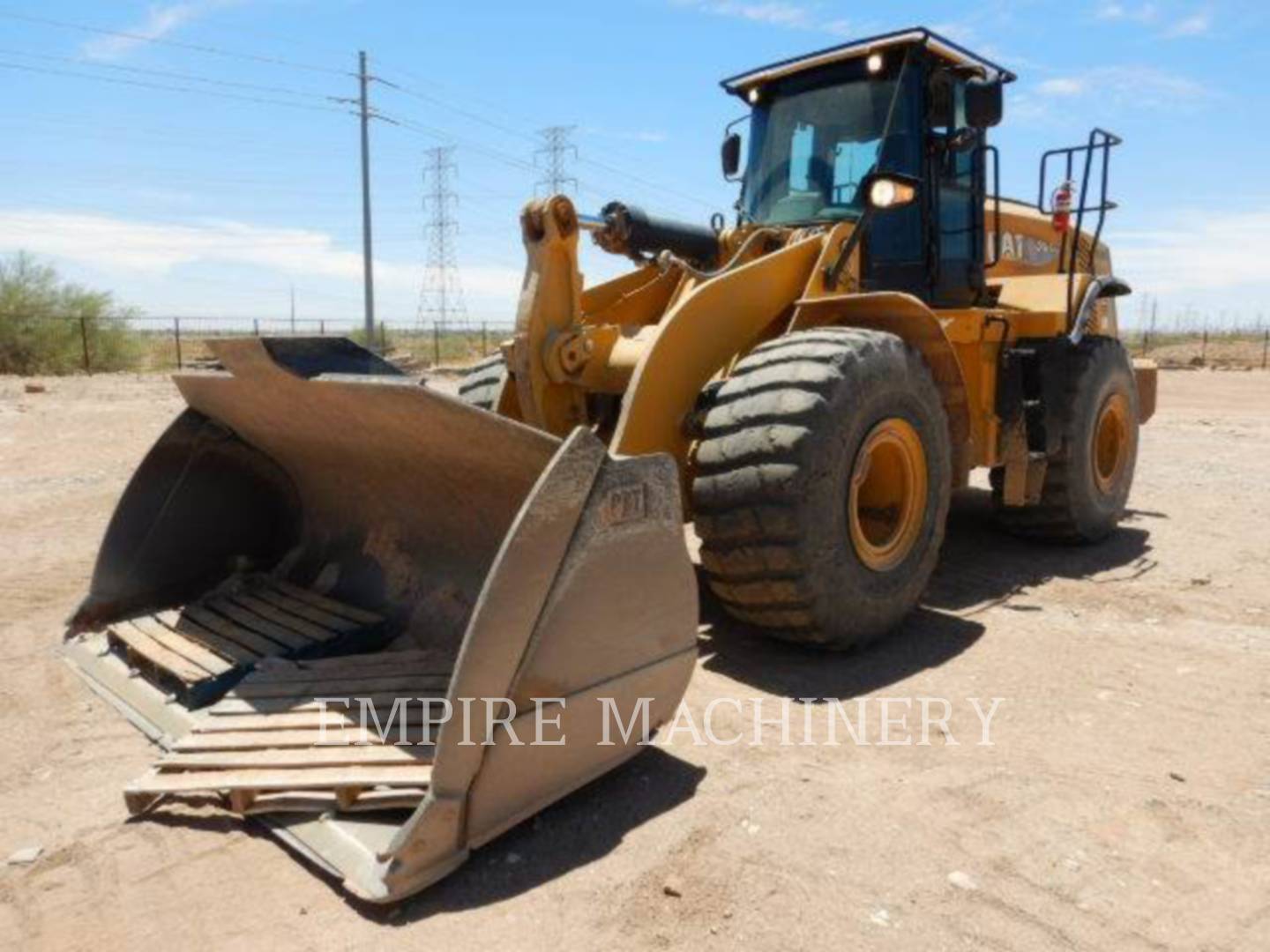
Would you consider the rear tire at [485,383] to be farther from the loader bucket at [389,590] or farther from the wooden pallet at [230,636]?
the wooden pallet at [230,636]

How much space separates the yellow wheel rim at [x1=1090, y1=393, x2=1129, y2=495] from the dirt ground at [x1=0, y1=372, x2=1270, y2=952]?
1.82 m

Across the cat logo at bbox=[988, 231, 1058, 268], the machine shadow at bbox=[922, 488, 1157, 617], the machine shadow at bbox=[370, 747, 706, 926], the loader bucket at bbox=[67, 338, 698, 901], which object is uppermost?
the cat logo at bbox=[988, 231, 1058, 268]

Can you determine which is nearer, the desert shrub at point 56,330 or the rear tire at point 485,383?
the rear tire at point 485,383

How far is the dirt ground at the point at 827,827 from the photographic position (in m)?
2.42

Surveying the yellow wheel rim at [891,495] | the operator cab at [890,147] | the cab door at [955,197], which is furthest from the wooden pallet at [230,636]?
the cab door at [955,197]

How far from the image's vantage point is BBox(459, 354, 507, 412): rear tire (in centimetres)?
516

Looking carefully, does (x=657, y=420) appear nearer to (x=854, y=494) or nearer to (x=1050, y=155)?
(x=854, y=494)

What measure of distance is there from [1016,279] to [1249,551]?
7.54ft

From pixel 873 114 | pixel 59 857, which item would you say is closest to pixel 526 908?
pixel 59 857

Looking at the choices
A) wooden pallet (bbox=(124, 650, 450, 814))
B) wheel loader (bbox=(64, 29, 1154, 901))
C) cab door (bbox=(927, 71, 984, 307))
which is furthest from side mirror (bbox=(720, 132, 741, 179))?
wooden pallet (bbox=(124, 650, 450, 814))

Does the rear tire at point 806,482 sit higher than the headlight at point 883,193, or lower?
lower

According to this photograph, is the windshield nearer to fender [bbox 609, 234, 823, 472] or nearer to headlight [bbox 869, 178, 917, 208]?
headlight [bbox 869, 178, 917, 208]

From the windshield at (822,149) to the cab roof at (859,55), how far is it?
138mm

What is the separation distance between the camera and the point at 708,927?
2.40 meters
